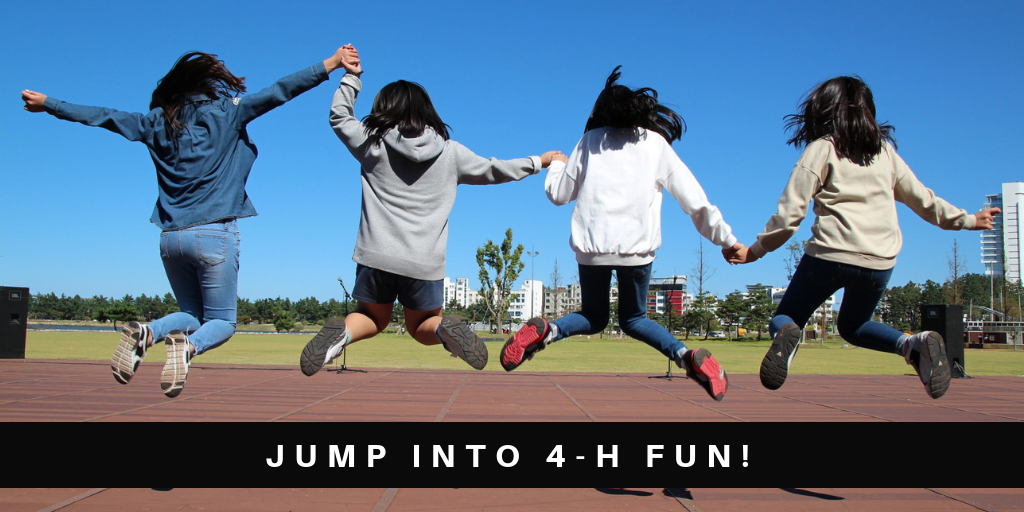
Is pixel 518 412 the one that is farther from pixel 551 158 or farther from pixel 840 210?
pixel 840 210

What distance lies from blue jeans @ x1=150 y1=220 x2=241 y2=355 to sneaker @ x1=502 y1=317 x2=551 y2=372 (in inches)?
54.4

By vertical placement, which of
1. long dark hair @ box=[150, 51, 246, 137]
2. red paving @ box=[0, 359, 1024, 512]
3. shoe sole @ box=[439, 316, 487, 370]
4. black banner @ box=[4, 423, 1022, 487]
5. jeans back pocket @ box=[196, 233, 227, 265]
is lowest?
red paving @ box=[0, 359, 1024, 512]

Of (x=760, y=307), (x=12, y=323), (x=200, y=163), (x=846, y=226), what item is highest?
(x=200, y=163)

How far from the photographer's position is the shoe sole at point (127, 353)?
2.64 metres

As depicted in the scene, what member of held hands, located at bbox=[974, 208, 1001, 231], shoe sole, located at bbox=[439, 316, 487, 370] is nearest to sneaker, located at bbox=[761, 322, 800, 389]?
held hands, located at bbox=[974, 208, 1001, 231]

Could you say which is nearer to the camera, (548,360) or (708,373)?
(708,373)

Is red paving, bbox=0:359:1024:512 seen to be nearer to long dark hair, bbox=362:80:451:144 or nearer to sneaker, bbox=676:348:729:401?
sneaker, bbox=676:348:729:401

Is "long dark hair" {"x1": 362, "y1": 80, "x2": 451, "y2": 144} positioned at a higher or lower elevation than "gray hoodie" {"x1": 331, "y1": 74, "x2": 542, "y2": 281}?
higher

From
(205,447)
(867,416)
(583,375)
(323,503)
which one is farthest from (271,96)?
(583,375)

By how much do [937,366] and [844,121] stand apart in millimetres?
1151

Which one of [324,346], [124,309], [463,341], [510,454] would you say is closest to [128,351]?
[324,346]

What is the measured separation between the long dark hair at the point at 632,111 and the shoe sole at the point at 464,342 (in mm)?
1230

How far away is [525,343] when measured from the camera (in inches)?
113

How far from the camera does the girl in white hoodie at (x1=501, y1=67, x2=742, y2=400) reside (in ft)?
9.56
